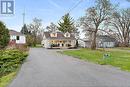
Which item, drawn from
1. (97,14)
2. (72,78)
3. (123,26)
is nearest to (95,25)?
(97,14)

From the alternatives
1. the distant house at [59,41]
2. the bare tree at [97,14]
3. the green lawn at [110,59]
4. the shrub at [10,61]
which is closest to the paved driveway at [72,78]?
the shrub at [10,61]

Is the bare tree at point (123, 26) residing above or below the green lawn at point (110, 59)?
above

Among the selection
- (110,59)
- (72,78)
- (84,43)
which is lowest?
(72,78)

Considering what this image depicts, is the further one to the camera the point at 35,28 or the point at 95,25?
the point at 35,28

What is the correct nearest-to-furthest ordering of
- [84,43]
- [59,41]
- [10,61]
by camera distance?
[10,61] < [59,41] < [84,43]

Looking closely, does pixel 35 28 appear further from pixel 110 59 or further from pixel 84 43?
pixel 110 59

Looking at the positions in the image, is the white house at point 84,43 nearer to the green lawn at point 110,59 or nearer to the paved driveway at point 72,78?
the green lawn at point 110,59

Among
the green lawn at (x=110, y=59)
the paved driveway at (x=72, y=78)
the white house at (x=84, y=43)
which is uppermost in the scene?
the white house at (x=84, y=43)

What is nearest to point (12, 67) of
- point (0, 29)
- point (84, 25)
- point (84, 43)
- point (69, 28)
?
point (0, 29)

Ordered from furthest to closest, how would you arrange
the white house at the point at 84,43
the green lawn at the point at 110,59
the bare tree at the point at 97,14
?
the white house at the point at 84,43 < the bare tree at the point at 97,14 < the green lawn at the point at 110,59

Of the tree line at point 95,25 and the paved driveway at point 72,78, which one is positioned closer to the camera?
the paved driveway at point 72,78

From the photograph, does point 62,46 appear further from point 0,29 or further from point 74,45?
point 0,29

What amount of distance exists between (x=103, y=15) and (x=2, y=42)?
3244 centimetres

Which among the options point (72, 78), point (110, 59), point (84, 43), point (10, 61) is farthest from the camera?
point (84, 43)
